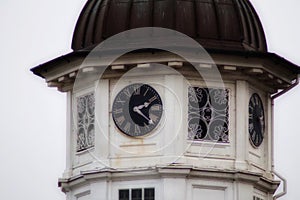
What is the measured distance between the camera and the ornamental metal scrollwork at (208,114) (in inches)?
4048

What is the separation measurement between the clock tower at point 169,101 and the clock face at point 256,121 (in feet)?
0.25

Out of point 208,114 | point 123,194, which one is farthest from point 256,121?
point 123,194

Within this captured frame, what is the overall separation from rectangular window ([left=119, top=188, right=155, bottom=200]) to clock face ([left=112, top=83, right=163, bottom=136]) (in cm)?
173

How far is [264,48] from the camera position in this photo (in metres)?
104

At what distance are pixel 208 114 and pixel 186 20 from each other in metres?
2.97

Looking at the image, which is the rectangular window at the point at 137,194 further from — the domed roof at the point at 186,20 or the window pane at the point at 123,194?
the domed roof at the point at 186,20

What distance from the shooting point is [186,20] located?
102750 millimetres

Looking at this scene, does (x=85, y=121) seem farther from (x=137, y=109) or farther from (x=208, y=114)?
(x=208, y=114)

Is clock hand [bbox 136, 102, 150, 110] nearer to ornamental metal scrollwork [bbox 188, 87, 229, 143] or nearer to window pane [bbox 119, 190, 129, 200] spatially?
ornamental metal scrollwork [bbox 188, 87, 229, 143]

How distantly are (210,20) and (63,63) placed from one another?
15.8 feet

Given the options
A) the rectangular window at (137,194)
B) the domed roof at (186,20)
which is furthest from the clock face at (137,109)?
the domed roof at (186,20)

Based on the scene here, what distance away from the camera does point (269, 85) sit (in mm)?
104625

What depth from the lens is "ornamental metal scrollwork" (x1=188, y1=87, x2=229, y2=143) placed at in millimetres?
102812

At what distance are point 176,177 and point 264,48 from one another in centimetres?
544
